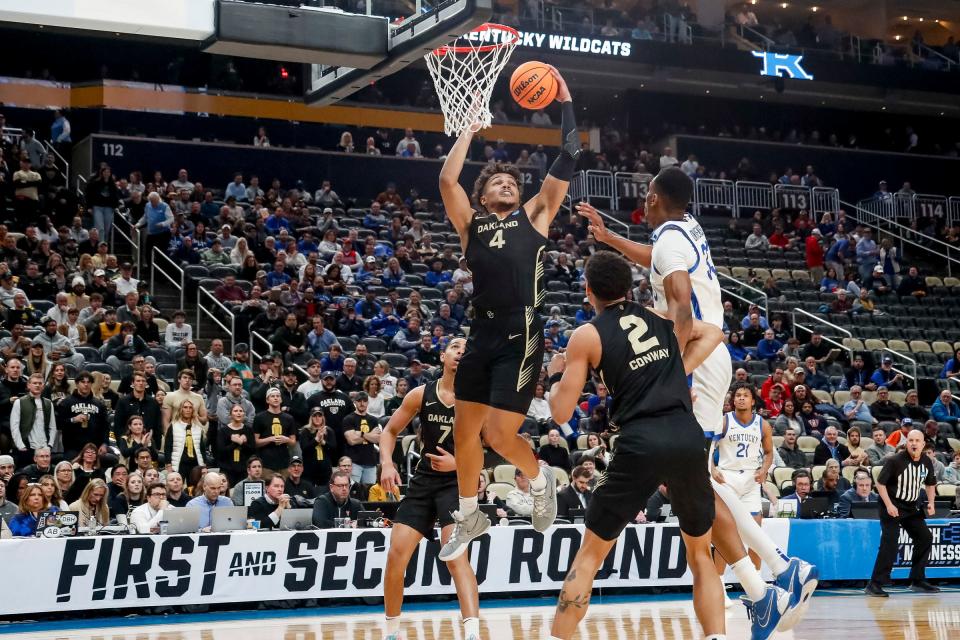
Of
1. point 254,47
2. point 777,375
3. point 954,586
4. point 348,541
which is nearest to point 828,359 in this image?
point 777,375

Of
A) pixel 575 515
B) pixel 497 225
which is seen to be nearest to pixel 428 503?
pixel 497 225

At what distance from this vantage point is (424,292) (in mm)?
22094

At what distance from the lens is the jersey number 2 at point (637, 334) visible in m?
6.79

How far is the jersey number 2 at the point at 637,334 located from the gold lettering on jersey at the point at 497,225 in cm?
124

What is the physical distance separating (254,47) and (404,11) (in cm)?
173

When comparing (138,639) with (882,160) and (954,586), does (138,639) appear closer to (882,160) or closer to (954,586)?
(954,586)

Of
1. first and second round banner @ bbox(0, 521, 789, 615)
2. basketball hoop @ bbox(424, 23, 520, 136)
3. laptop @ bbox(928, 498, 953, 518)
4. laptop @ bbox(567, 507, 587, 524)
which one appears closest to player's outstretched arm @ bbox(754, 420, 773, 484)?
first and second round banner @ bbox(0, 521, 789, 615)

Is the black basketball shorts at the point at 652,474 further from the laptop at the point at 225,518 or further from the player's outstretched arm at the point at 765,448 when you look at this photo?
the laptop at the point at 225,518

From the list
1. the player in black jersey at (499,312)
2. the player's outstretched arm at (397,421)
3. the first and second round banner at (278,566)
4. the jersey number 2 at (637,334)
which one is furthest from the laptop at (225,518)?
the jersey number 2 at (637,334)

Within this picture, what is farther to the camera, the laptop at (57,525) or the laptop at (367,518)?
the laptop at (367,518)

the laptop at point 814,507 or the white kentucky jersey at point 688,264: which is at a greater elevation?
the white kentucky jersey at point 688,264

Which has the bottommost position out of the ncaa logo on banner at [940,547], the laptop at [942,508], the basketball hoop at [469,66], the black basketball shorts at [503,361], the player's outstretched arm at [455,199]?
the ncaa logo on banner at [940,547]

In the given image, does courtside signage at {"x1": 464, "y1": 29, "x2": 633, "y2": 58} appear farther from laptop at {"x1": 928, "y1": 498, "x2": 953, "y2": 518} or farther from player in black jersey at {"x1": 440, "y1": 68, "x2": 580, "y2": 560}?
player in black jersey at {"x1": 440, "y1": 68, "x2": 580, "y2": 560}

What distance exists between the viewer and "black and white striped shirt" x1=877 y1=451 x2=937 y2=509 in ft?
50.2
